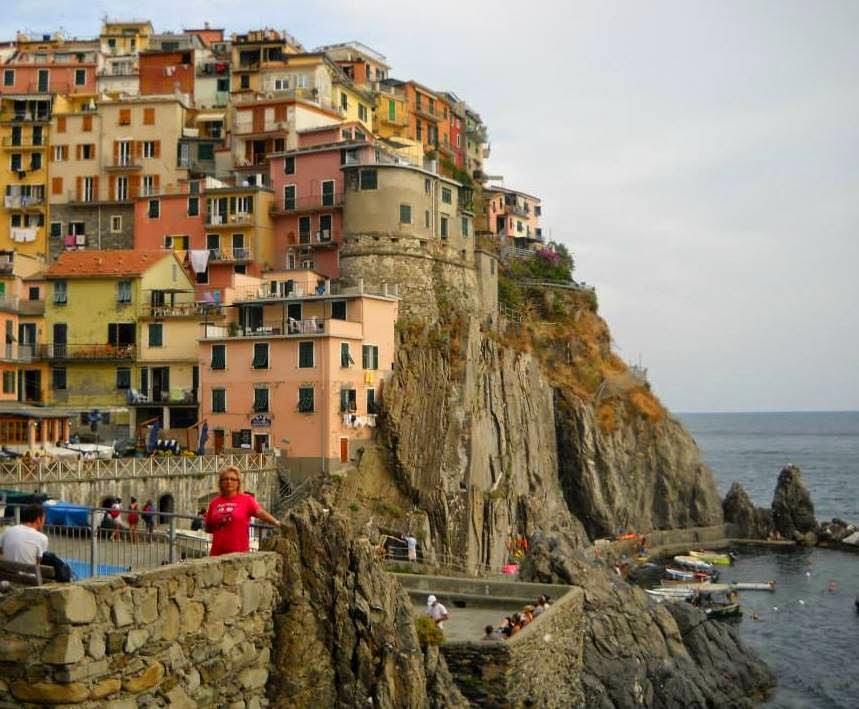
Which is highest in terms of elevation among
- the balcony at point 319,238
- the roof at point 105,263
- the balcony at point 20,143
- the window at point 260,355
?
the balcony at point 20,143

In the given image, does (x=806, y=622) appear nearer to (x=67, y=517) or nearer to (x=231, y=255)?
(x=231, y=255)

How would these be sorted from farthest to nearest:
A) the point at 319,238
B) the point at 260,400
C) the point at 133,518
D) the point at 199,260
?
1. the point at 199,260
2. the point at 319,238
3. the point at 260,400
4. the point at 133,518

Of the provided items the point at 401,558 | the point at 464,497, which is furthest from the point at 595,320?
the point at 401,558

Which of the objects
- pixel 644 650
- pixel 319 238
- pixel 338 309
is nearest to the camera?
pixel 644 650

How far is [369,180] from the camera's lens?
232 feet

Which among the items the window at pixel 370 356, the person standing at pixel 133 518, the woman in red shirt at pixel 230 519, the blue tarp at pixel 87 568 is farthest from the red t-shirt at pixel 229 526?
the window at pixel 370 356

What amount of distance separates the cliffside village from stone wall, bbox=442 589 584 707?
1232 inches

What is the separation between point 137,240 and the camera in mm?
77875

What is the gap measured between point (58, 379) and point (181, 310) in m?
8.62

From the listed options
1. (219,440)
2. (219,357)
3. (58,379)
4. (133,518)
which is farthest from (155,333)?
(133,518)

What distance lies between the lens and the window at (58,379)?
68250 mm

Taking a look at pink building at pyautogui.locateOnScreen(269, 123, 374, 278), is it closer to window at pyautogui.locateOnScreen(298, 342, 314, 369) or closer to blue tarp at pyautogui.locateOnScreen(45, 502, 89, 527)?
window at pyautogui.locateOnScreen(298, 342, 314, 369)

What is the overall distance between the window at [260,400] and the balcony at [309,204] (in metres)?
16.0

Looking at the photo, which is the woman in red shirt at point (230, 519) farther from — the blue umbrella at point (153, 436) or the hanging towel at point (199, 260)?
the hanging towel at point (199, 260)
